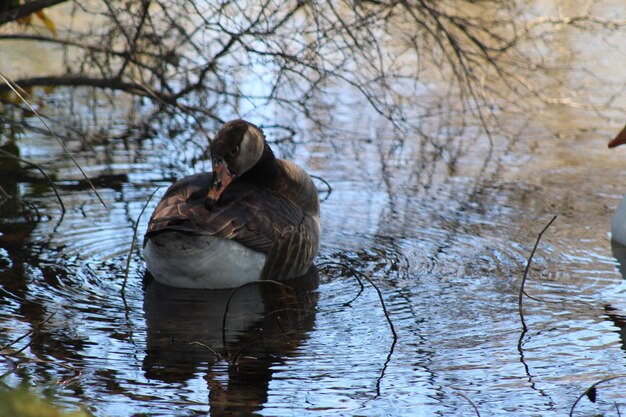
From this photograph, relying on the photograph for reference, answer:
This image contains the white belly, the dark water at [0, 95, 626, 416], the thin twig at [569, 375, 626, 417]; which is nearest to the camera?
the thin twig at [569, 375, 626, 417]

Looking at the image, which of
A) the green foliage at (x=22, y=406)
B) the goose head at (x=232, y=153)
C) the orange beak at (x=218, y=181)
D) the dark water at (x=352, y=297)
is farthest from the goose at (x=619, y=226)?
the green foliage at (x=22, y=406)

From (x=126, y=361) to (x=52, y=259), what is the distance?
203 centimetres

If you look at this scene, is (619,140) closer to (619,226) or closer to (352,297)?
(619,226)

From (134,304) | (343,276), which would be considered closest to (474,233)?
(343,276)

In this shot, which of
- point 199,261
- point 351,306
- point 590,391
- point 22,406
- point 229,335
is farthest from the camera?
point 199,261

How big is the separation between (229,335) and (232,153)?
152cm

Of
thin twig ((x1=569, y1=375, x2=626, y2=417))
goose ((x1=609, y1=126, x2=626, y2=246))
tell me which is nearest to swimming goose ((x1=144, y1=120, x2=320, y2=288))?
goose ((x1=609, y1=126, x2=626, y2=246))

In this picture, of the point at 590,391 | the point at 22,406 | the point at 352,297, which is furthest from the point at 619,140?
the point at 22,406

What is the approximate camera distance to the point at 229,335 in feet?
18.7

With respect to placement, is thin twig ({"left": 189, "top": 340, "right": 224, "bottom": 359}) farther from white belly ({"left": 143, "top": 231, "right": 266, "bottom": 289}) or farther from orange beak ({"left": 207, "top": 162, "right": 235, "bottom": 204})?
orange beak ({"left": 207, "top": 162, "right": 235, "bottom": 204})

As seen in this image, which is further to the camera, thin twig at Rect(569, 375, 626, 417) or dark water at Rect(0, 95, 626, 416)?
dark water at Rect(0, 95, 626, 416)

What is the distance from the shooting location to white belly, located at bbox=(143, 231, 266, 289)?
247 inches

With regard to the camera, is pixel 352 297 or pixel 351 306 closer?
pixel 351 306

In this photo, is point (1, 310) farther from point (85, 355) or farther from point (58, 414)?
point (58, 414)
